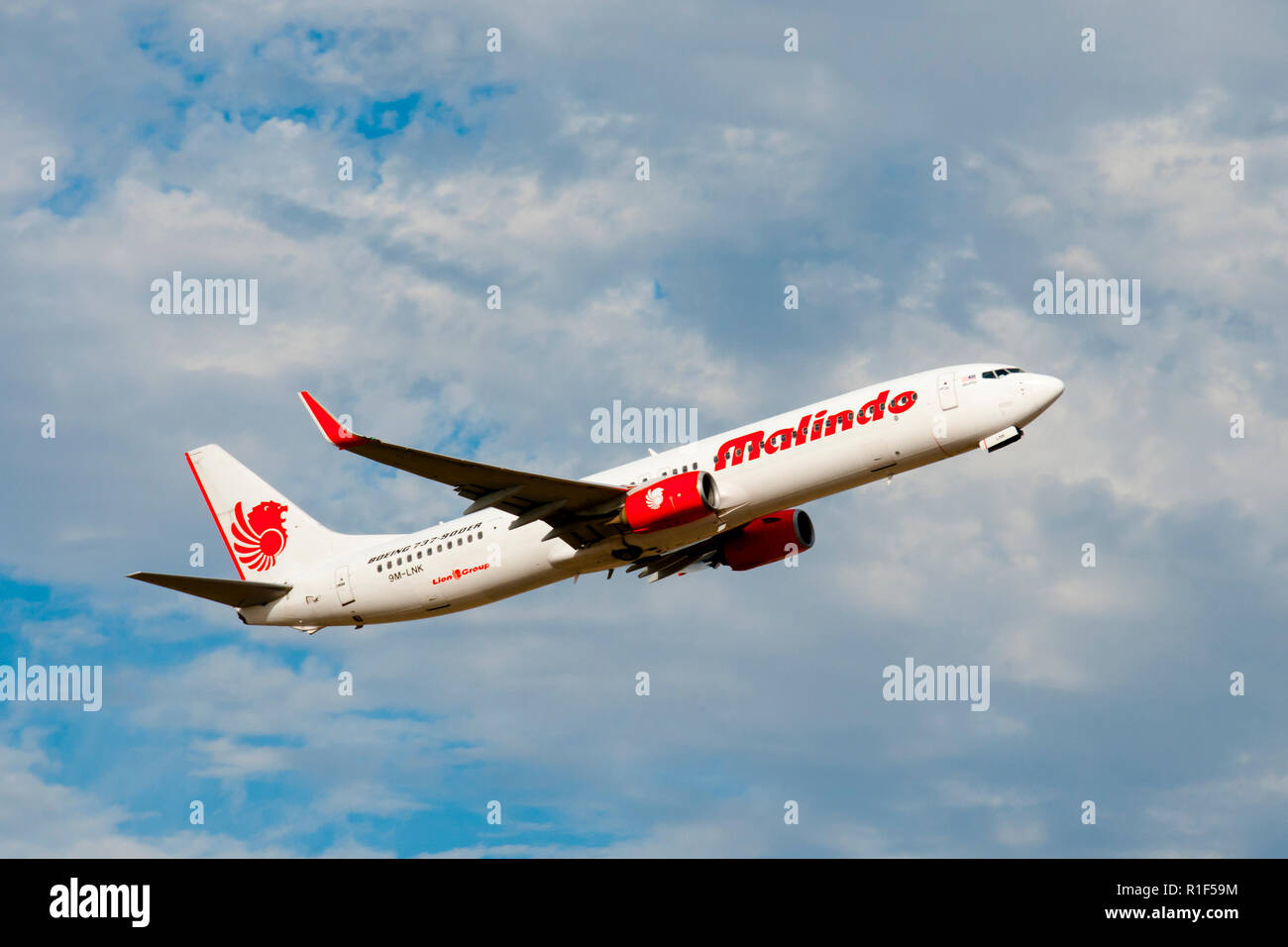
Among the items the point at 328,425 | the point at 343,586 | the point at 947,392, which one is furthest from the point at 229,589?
the point at 947,392

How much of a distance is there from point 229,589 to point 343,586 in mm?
4434

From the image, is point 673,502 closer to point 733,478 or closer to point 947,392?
point 733,478

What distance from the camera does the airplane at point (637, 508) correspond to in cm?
4759

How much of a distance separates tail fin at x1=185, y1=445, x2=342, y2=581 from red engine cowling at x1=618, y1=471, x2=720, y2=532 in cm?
1537

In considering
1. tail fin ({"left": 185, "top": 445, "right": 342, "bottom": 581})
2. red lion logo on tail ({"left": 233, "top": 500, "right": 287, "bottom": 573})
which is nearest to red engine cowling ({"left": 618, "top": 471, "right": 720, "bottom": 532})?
tail fin ({"left": 185, "top": 445, "right": 342, "bottom": 581})

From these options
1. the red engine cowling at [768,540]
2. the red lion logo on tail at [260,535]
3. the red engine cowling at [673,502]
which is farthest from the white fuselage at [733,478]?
the red engine cowling at [768,540]

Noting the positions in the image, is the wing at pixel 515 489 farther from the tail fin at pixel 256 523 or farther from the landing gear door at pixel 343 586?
the tail fin at pixel 256 523

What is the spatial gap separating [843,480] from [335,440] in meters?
16.5

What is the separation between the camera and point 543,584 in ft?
179

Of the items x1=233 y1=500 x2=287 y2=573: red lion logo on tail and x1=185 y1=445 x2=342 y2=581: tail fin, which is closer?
x1=185 y1=445 x2=342 y2=581: tail fin

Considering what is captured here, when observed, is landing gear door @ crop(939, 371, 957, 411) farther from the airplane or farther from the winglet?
the winglet

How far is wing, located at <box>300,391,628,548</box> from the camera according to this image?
150 feet

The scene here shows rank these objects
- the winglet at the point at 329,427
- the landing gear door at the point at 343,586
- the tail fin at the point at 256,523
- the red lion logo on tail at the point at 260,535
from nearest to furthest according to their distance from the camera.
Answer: the winglet at the point at 329,427
the landing gear door at the point at 343,586
the tail fin at the point at 256,523
the red lion logo on tail at the point at 260,535

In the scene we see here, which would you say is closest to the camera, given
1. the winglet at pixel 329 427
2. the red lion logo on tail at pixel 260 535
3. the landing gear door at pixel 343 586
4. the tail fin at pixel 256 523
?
the winglet at pixel 329 427
